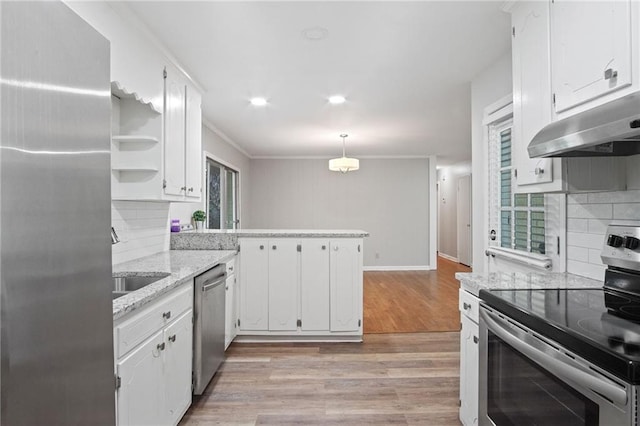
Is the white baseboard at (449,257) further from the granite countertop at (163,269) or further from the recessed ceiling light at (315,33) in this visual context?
the recessed ceiling light at (315,33)

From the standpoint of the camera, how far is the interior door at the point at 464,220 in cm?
808

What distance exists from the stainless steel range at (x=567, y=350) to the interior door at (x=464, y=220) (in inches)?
269

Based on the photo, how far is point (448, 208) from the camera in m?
9.47

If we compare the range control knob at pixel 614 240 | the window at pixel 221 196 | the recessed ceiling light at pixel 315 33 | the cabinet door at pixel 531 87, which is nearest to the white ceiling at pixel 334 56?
the recessed ceiling light at pixel 315 33

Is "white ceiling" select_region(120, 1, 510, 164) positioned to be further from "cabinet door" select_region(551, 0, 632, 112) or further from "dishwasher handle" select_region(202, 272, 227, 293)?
"dishwasher handle" select_region(202, 272, 227, 293)

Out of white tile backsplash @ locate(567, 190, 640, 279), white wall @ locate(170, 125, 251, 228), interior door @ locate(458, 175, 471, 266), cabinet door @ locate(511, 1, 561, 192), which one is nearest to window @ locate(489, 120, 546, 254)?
white tile backsplash @ locate(567, 190, 640, 279)

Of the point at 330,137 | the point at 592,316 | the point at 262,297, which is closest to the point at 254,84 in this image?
the point at 262,297

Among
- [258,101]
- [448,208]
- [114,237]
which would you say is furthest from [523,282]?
[448,208]

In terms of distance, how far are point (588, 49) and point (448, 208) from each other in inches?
330

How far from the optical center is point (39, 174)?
2.37 ft

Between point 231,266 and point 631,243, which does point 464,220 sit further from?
point 631,243

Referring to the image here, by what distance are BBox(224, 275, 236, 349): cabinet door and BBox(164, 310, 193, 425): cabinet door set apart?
2.75 ft

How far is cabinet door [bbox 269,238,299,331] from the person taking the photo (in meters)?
3.48

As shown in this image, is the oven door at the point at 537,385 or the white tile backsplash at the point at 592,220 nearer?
the oven door at the point at 537,385
